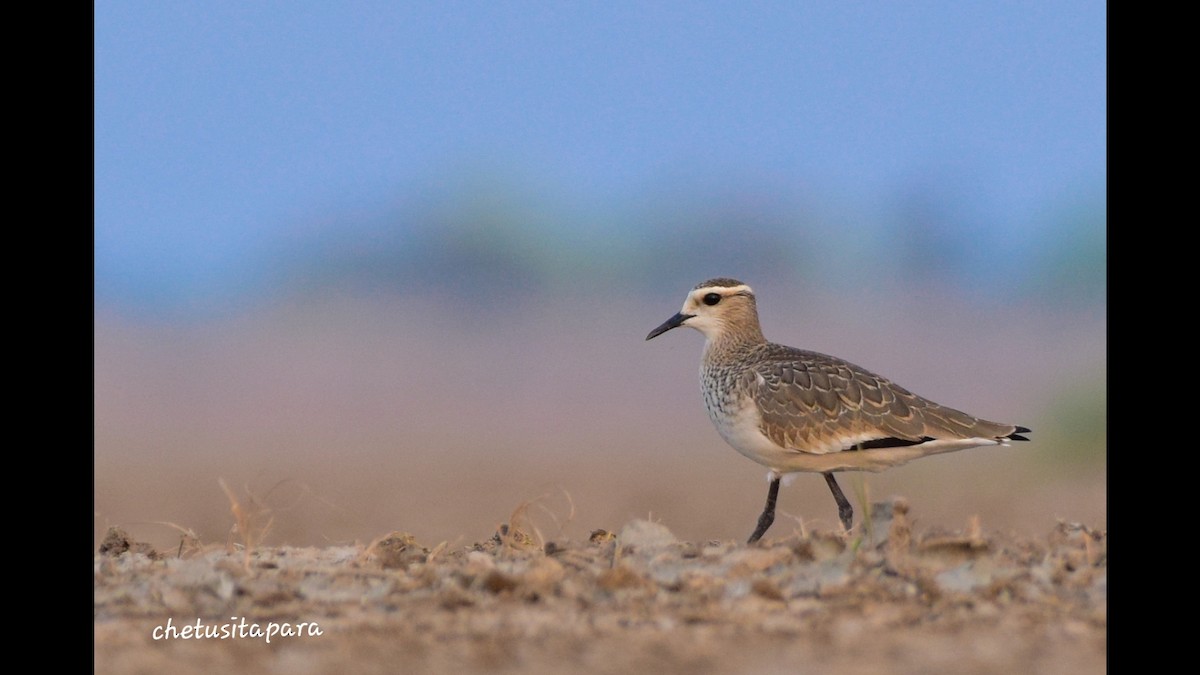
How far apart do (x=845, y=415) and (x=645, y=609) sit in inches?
147

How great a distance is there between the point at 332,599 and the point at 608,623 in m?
1.40

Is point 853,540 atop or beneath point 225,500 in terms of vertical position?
atop

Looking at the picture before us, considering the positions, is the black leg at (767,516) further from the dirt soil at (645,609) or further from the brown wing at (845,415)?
the dirt soil at (645,609)

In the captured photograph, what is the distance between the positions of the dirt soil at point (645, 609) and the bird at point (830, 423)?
1.84 meters

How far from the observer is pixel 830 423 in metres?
9.36

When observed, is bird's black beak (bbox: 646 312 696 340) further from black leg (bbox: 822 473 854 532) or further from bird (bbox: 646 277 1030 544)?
black leg (bbox: 822 473 854 532)

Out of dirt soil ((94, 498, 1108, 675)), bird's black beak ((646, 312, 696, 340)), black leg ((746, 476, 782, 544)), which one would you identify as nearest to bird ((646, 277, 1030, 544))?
black leg ((746, 476, 782, 544))

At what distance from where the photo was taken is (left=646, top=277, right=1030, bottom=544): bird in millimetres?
9305

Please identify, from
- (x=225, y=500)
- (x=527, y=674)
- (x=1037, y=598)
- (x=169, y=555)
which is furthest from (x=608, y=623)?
(x=225, y=500)

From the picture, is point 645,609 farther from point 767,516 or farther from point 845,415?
point 845,415

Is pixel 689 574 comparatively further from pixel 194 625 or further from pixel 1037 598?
pixel 194 625

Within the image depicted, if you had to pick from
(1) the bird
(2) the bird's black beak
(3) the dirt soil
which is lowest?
(3) the dirt soil

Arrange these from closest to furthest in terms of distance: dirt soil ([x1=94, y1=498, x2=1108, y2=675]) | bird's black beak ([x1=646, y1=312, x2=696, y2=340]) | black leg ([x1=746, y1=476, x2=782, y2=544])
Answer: dirt soil ([x1=94, y1=498, x2=1108, y2=675]) → black leg ([x1=746, y1=476, x2=782, y2=544]) → bird's black beak ([x1=646, y1=312, x2=696, y2=340])

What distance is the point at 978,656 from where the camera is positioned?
536 cm
